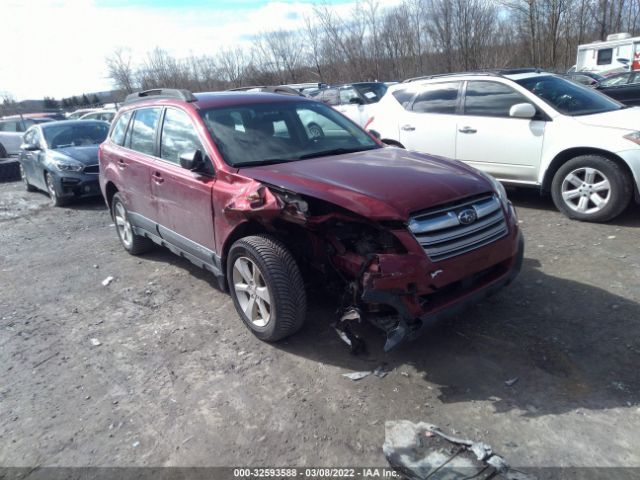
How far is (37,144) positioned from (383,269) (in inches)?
406

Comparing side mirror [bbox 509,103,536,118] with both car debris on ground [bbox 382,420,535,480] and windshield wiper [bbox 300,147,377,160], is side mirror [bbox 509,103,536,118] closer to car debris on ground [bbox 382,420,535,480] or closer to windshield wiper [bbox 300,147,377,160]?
windshield wiper [bbox 300,147,377,160]

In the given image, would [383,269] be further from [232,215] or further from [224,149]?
[224,149]

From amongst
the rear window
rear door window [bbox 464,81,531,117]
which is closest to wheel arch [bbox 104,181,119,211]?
rear door window [bbox 464,81,531,117]

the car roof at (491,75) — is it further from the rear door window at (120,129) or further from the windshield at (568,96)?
the rear door window at (120,129)

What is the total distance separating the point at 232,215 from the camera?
3.81m

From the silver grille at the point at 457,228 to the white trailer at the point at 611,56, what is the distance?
22234mm

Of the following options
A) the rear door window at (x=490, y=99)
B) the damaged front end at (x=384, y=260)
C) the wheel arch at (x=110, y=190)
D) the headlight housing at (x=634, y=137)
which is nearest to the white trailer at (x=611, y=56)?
the rear door window at (x=490, y=99)

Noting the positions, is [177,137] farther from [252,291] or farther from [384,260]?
[384,260]

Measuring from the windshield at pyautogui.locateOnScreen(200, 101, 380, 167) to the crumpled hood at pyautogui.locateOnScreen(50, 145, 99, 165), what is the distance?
640 centimetres

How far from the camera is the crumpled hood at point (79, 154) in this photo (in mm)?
9781

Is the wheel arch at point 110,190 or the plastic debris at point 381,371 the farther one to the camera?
the wheel arch at point 110,190

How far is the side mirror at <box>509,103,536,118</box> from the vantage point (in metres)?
6.20

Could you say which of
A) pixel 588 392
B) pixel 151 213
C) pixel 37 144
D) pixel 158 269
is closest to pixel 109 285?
pixel 158 269

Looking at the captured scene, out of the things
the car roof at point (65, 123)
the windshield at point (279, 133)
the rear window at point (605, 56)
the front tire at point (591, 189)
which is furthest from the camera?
the rear window at point (605, 56)
